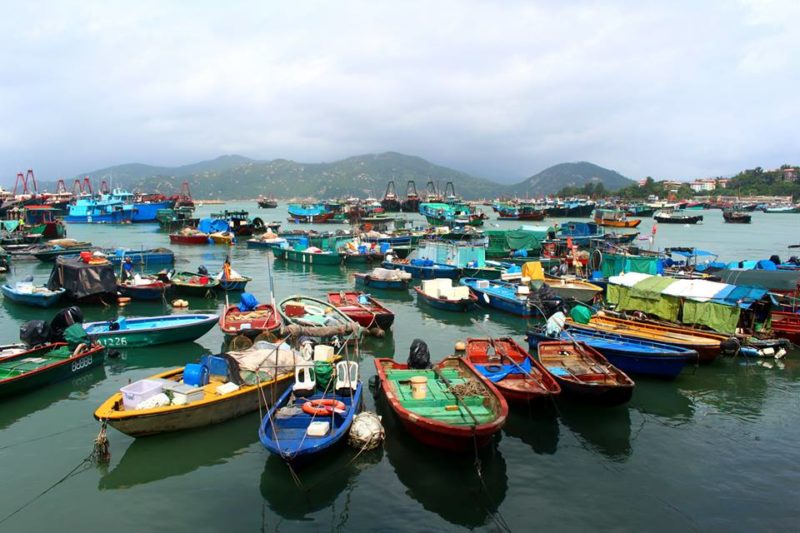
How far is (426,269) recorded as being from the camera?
122 feet

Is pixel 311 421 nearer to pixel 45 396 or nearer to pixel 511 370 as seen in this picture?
pixel 511 370

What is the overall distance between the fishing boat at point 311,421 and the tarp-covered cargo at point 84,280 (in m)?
19.8

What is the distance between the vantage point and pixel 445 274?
119 ft

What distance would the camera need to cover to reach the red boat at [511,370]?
44.6 ft

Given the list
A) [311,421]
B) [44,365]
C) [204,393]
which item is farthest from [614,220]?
[44,365]

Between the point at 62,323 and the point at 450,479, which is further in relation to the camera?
the point at 62,323

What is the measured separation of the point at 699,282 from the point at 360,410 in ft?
55.0

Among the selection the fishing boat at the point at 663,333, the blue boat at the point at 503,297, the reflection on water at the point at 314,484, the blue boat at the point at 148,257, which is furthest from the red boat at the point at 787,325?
the blue boat at the point at 148,257

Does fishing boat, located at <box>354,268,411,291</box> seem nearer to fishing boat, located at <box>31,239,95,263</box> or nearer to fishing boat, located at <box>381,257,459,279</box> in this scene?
fishing boat, located at <box>381,257,459,279</box>

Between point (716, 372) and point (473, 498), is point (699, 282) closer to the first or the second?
point (716, 372)

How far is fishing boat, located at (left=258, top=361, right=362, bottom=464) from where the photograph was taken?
10641 millimetres

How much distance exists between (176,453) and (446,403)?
6649 mm

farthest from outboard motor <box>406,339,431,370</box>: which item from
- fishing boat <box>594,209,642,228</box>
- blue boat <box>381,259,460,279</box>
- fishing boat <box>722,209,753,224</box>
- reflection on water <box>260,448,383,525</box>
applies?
fishing boat <box>722,209,753,224</box>

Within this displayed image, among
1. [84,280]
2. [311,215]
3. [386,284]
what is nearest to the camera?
[84,280]
